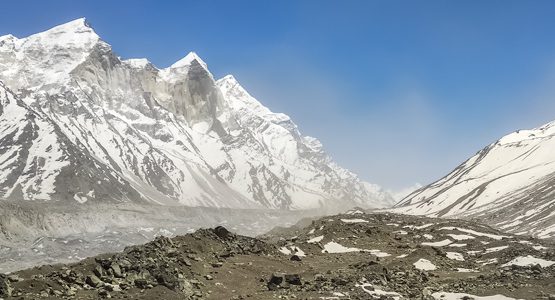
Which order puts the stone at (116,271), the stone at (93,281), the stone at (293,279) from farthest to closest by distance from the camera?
the stone at (293,279) < the stone at (116,271) < the stone at (93,281)

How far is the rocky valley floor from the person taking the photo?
30391 mm

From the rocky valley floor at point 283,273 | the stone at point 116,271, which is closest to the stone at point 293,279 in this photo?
the rocky valley floor at point 283,273

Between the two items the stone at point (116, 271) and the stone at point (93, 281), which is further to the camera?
the stone at point (116, 271)

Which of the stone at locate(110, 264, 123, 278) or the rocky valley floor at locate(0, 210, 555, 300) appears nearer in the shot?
the rocky valley floor at locate(0, 210, 555, 300)

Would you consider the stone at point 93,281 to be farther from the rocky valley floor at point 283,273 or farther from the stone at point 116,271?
the stone at point 116,271

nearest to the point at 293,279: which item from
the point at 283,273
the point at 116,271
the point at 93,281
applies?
the point at 283,273

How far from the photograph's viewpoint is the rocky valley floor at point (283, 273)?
3039 cm

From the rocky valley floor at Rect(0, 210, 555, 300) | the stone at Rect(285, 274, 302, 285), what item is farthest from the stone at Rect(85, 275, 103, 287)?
the stone at Rect(285, 274, 302, 285)

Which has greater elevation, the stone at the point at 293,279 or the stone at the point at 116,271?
the stone at the point at 116,271

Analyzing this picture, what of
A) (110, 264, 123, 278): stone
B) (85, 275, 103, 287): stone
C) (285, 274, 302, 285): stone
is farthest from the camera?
(285, 274, 302, 285): stone

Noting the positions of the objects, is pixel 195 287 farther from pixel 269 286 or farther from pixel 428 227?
pixel 428 227

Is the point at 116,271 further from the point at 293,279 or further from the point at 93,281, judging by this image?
the point at 293,279

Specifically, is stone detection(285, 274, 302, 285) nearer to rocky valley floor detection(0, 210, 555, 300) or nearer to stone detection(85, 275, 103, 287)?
rocky valley floor detection(0, 210, 555, 300)

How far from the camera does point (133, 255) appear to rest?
3669 centimetres
